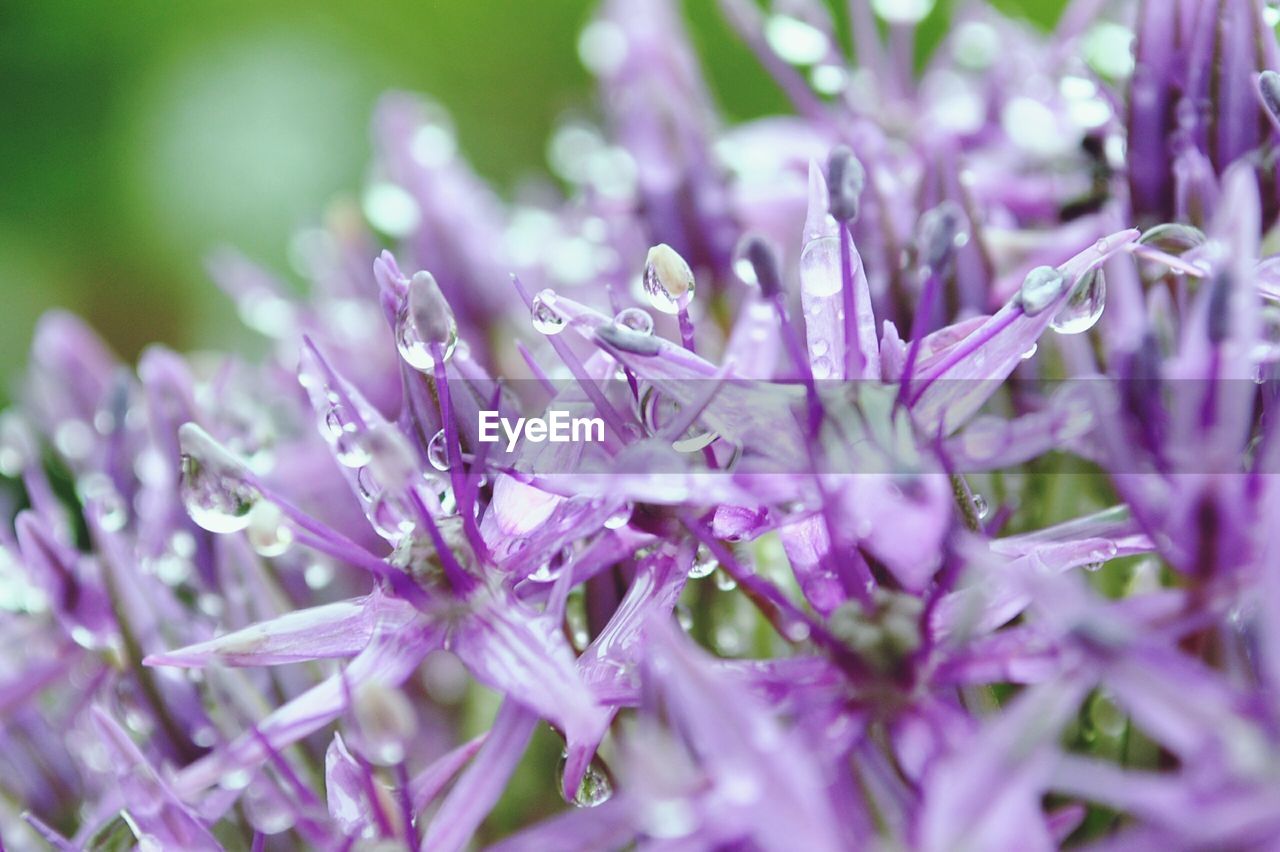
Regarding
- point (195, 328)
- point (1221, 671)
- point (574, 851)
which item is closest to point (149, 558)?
point (574, 851)

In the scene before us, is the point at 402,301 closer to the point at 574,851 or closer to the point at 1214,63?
the point at 574,851

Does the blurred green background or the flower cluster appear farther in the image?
the blurred green background

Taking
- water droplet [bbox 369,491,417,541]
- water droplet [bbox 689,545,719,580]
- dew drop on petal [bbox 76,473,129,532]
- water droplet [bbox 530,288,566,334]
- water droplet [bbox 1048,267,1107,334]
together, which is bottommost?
water droplet [bbox 689,545,719,580]

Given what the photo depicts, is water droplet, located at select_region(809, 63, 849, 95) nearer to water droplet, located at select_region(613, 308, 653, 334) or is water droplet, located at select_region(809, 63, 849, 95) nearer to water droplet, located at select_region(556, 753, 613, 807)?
water droplet, located at select_region(613, 308, 653, 334)

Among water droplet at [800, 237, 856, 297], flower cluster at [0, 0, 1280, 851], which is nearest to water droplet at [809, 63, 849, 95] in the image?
flower cluster at [0, 0, 1280, 851]

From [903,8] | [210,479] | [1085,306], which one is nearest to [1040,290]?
[1085,306]

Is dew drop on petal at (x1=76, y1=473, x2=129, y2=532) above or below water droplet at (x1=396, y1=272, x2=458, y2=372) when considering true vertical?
below

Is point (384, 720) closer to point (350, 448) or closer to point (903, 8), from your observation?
point (350, 448)

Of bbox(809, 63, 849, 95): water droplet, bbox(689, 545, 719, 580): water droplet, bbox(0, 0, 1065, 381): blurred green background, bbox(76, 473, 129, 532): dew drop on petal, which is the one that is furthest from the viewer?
bbox(0, 0, 1065, 381): blurred green background

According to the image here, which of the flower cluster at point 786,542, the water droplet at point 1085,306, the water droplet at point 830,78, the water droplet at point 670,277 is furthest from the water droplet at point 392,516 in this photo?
the water droplet at point 830,78
